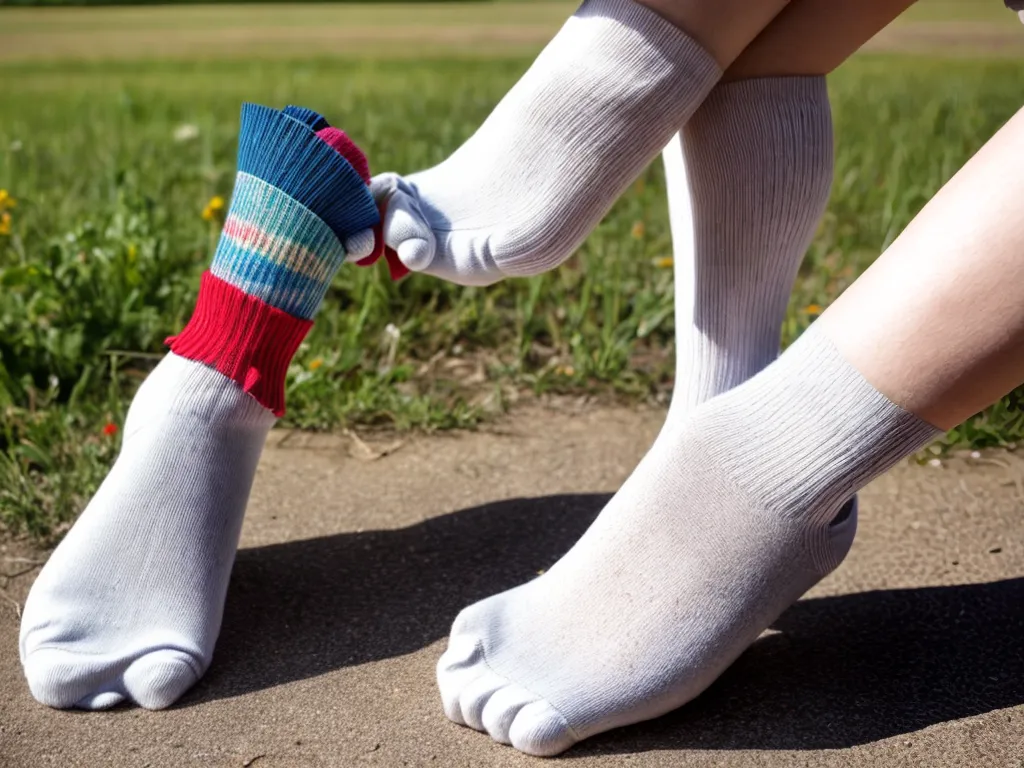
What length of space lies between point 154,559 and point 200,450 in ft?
0.36

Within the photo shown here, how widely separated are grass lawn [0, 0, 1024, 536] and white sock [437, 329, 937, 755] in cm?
17

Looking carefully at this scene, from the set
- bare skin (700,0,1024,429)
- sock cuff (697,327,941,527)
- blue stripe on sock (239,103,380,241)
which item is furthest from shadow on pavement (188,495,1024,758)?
blue stripe on sock (239,103,380,241)

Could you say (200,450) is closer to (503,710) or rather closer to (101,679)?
(101,679)

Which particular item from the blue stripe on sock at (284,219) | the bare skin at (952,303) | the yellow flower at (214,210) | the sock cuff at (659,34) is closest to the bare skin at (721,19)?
the sock cuff at (659,34)

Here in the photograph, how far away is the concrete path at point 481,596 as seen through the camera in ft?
3.02

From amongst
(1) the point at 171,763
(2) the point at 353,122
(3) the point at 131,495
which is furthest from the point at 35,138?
(1) the point at 171,763

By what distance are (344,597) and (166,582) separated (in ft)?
0.66

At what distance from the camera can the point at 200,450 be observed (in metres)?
1.06

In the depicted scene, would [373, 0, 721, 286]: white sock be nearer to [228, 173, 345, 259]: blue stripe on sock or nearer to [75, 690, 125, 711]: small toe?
[228, 173, 345, 259]: blue stripe on sock

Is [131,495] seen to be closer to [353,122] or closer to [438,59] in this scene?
[353,122]

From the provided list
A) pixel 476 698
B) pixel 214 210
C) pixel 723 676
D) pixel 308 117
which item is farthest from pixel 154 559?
pixel 214 210

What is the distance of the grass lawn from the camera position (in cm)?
154

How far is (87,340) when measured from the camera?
63.6 inches

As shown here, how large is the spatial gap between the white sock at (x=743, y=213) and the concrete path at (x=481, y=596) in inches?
10.8
